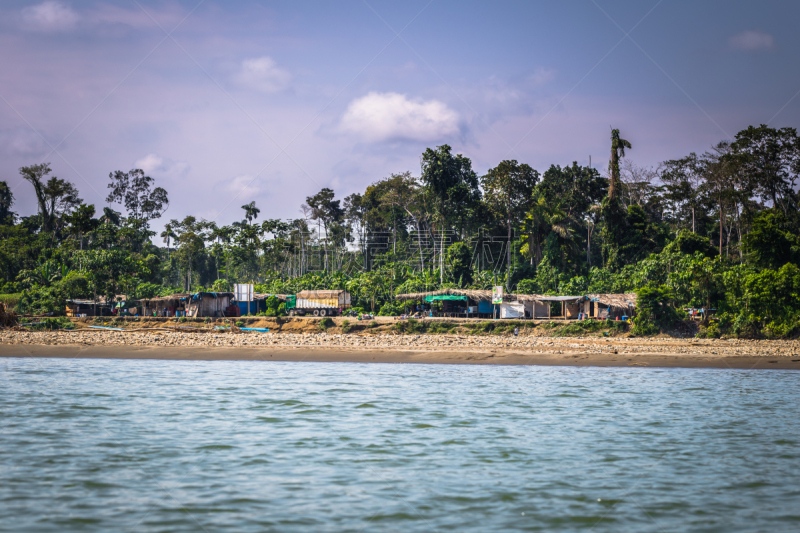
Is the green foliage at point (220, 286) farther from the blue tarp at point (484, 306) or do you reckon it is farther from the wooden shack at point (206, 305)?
the blue tarp at point (484, 306)

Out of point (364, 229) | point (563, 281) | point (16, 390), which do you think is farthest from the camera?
point (364, 229)

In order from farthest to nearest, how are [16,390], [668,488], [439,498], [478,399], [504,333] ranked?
1. [504,333]
2. [16,390]
3. [478,399]
4. [668,488]
5. [439,498]

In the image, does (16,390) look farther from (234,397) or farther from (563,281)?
(563,281)

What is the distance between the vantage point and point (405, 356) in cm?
2094

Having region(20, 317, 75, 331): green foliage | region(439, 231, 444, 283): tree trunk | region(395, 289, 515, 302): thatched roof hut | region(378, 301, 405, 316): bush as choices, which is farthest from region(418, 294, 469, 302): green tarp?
region(20, 317, 75, 331): green foliage

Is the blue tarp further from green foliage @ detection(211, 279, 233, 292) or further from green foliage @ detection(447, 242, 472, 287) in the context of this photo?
green foliage @ detection(211, 279, 233, 292)

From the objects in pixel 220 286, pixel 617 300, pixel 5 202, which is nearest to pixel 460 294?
pixel 617 300

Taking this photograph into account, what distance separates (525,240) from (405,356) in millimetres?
25836

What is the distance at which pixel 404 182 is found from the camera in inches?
2168

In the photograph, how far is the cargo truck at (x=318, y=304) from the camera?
3862 centimetres

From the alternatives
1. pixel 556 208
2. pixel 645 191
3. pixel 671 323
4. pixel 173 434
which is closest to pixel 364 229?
pixel 556 208

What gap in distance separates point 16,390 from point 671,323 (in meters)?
26.8

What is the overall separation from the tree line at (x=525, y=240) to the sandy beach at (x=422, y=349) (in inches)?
187

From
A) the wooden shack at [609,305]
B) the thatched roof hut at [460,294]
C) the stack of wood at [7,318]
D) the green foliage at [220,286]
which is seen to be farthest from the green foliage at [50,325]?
the wooden shack at [609,305]
